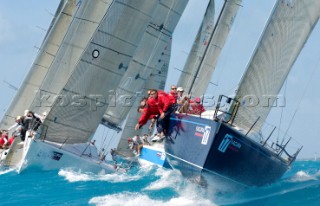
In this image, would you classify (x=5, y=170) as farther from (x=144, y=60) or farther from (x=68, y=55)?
(x=144, y=60)

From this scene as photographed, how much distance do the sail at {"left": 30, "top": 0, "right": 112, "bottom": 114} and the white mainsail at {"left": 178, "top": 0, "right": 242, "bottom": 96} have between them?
19.4ft

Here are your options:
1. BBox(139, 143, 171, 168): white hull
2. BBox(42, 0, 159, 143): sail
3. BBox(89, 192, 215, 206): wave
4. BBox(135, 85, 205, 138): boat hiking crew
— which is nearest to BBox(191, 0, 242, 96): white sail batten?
BBox(139, 143, 171, 168): white hull

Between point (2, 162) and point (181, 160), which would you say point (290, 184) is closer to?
point (181, 160)

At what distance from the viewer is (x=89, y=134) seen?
18453 millimetres

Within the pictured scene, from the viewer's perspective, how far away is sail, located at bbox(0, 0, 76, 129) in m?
24.6

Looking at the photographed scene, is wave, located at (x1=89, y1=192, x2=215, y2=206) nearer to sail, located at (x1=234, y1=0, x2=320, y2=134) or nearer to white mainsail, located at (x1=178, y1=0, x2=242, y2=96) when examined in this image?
sail, located at (x1=234, y1=0, x2=320, y2=134)

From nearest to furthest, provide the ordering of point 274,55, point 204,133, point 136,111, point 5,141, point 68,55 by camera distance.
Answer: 1. point 204,133
2. point 274,55
3. point 68,55
4. point 5,141
5. point 136,111

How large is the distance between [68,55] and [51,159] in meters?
4.04

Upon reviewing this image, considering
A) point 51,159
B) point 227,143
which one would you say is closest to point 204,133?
point 227,143

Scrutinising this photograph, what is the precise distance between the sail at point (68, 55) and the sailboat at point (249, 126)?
571cm

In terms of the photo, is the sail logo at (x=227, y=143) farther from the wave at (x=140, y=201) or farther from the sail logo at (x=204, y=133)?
the wave at (x=140, y=201)

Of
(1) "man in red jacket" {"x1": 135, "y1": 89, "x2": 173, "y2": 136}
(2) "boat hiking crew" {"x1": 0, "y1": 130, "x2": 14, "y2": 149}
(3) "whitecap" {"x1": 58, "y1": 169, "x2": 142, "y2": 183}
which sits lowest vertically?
(2) "boat hiking crew" {"x1": 0, "y1": 130, "x2": 14, "y2": 149}

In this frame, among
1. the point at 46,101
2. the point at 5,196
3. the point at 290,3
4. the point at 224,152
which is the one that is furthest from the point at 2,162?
the point at 290,3

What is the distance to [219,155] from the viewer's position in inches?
508
